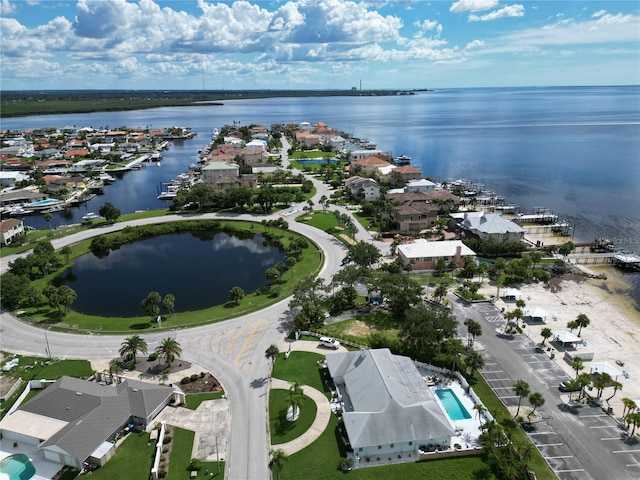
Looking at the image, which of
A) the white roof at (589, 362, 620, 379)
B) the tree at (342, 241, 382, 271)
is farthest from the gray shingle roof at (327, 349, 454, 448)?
the tree at (342, 241, 382, 271)

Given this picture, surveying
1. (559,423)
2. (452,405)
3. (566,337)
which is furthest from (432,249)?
(559,423)

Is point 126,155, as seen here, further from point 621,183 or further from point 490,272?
point 621,183

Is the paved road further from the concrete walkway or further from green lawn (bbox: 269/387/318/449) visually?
green lawn (bbox: 269/387/318/449)

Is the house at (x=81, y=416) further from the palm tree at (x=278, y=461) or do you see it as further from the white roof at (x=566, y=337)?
the white roof at (x=566, y=337)

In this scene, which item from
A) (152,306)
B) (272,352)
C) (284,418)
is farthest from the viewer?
(152,306)

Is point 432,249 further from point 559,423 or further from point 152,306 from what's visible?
point 152,306

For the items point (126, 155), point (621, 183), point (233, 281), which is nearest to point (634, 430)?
point (233, 281)

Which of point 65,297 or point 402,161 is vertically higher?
point 402,161

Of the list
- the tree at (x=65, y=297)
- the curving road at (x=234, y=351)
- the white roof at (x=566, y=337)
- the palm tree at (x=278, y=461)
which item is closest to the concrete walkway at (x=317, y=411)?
the curving road at (x=234, y=351)
